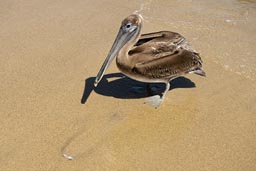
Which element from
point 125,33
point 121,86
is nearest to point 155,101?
point 121,86

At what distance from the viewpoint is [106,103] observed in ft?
14.0

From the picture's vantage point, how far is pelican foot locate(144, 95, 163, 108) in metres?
4.28

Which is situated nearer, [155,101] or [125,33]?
[125,33]

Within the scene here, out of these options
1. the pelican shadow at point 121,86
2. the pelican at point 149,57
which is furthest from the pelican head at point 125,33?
the pelican shadow at point 121,86

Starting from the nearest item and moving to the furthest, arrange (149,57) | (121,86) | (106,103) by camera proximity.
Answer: (149,57)
(106,103)
(121,86)

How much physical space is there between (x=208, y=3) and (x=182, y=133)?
391cm

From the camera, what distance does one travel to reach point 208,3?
7188 mm

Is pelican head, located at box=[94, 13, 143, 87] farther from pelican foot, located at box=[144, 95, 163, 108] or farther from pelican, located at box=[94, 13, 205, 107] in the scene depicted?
pelican foot, located at box=[144, 95, 163, 108]

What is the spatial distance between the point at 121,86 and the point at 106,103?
40 cm

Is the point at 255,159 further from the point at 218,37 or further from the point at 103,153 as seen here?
the point at 218,37

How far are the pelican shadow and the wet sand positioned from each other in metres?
0.01

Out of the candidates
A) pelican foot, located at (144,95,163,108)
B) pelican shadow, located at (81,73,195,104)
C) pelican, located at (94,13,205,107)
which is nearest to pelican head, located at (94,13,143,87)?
pelican, located at (94,13,205,107)

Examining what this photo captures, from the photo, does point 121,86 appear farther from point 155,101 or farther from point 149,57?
point 149,57

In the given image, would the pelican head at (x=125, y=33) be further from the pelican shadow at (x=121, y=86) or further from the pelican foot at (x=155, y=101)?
the pelican foot at (x=155, y=101)
